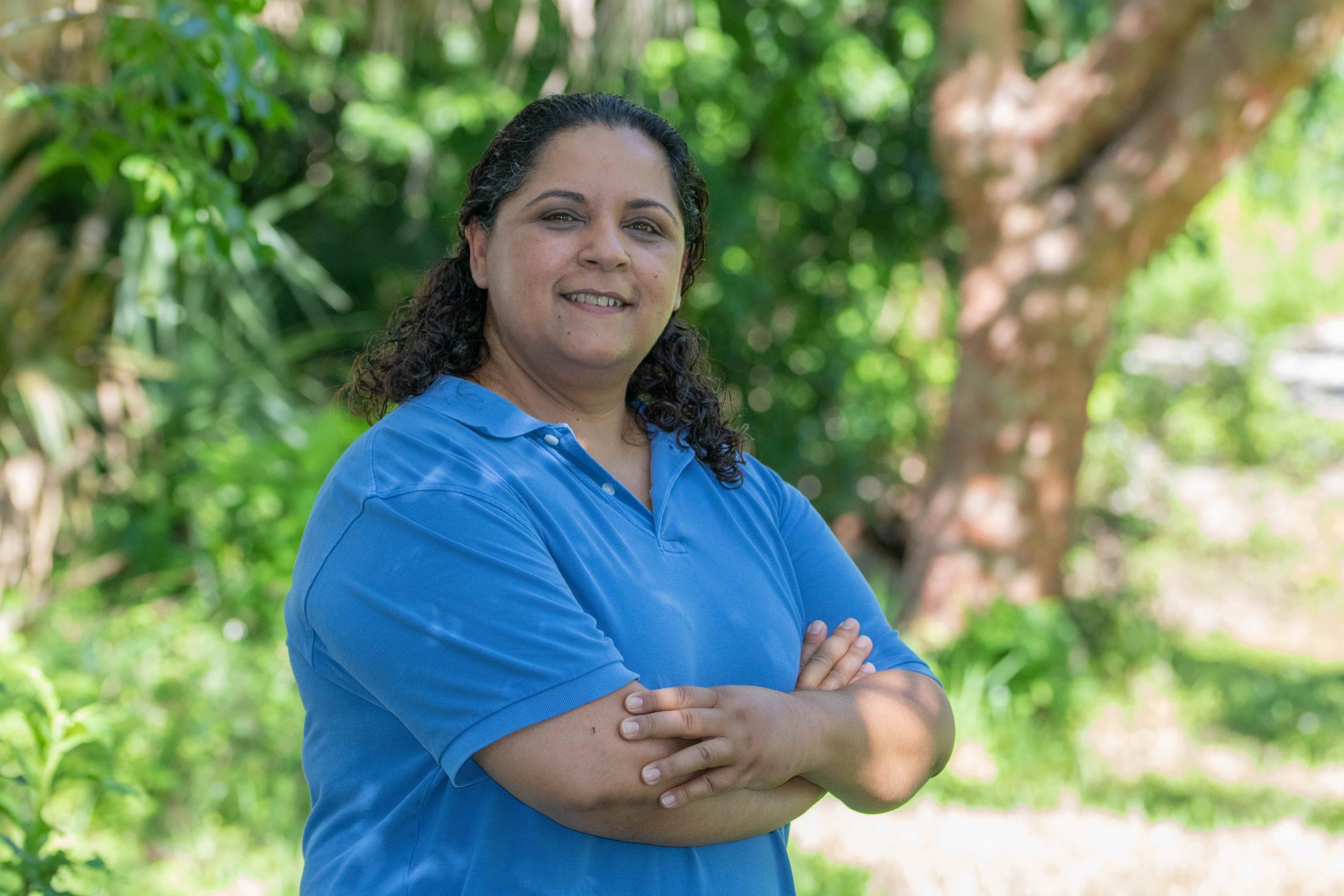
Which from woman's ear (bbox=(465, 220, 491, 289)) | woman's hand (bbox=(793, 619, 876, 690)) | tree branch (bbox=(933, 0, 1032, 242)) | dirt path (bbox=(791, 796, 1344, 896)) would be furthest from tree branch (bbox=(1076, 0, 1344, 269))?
woman's ear (bbox=(465, 220, 491, 289))

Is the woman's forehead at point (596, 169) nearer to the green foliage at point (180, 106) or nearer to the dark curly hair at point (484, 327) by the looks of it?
the dark curly hair at point (484, 327)

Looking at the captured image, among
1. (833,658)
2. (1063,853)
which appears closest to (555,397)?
(833,658)

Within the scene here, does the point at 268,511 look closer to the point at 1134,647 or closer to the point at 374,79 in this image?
the point at 374,79

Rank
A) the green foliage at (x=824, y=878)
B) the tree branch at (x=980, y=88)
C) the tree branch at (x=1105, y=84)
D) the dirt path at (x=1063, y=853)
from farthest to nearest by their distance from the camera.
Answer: the tree branch at (x=980, y=88) → the tree branch at (x=1105, y=84) → the dirt path at (x=1063, y=853) → the green foliage at (x=824, y=878)

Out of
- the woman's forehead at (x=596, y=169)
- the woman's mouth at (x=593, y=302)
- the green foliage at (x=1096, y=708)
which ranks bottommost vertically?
the green foliage at (x=1096, y=708)

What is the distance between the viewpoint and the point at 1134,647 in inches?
281

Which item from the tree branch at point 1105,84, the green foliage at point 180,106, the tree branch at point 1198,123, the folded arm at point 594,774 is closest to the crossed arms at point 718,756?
the folded arm at point 594,774

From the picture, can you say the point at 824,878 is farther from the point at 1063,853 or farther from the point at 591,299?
the point at 591,299

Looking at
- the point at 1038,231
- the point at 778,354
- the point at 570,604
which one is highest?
the point at 570,604

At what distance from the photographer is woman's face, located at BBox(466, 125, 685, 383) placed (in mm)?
1722

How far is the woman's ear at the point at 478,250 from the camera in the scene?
6.02 ft

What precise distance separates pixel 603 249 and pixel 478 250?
24 centimetres

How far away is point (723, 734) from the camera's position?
1.49 m

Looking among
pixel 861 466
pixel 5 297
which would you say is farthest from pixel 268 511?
pixel 861 466
